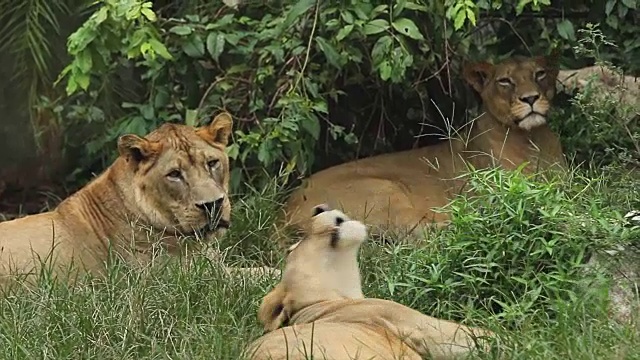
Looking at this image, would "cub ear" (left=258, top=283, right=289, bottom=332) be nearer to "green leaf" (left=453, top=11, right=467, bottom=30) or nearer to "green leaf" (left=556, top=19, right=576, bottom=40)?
"green leaf" (left=453, top=11, right=467, bottom=30)

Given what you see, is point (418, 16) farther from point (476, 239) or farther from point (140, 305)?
point (140, 305)

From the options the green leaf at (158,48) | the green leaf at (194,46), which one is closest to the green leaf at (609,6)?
the green leaf at (194,46)

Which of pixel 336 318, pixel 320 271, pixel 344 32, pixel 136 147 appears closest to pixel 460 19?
pixel 344 32

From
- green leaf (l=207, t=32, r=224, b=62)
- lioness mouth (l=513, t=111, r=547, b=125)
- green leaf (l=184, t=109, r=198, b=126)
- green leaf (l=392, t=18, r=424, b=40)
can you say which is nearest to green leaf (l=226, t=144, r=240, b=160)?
green leaf (l=184, t=109, r=198, b=126)

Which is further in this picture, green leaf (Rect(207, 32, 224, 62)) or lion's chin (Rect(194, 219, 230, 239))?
green leaf (Rect(207, 32, 224, 62))

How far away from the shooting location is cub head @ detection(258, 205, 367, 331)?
15.5 feet

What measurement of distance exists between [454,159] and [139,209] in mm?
2063

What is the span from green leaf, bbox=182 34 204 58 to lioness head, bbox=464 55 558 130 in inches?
63.3

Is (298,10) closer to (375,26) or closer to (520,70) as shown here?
(375,26)

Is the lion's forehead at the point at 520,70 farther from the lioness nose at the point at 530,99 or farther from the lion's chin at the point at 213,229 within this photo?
the lion's chin at the point at 213,229

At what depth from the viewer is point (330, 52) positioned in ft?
22.4

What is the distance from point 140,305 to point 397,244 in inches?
61.9

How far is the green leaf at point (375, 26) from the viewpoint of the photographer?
6.52 m

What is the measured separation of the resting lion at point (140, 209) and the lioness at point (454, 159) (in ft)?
3.47
